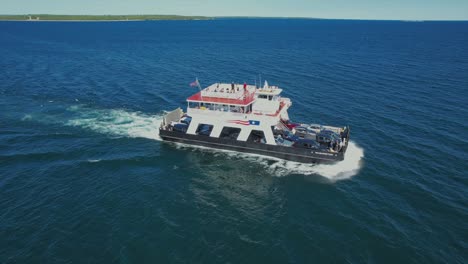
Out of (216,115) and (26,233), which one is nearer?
(26,233)

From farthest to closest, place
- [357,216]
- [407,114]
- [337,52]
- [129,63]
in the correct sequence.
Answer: [337,52], [129,63], [407,114], [357,216]

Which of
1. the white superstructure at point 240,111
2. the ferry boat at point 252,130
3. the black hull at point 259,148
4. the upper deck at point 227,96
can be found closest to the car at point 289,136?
the ferry boat at point 252,130

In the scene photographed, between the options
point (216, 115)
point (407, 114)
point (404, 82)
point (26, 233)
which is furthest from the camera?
point (404, 82)

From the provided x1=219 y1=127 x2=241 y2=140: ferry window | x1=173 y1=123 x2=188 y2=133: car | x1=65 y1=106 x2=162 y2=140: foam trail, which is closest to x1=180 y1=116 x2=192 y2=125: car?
x1=173 y1=123 x2=188 y2=133: car

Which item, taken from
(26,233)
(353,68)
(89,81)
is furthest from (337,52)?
(26,233)

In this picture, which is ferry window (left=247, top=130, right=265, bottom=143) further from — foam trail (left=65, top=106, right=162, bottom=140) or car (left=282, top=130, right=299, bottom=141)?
foam trail (left=65, top=106, right=162, bottom=140)

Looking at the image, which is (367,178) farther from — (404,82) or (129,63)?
(129,63)

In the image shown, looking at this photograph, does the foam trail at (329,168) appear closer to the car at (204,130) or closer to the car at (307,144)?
the car at (307,144)
